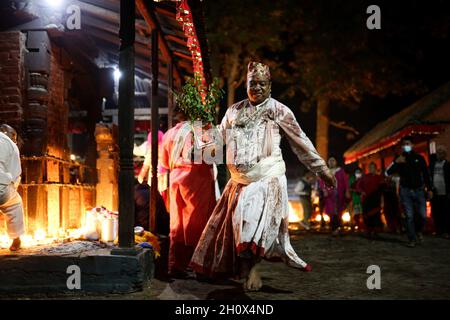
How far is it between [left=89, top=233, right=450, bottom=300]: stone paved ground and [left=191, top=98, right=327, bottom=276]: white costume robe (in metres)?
0.37

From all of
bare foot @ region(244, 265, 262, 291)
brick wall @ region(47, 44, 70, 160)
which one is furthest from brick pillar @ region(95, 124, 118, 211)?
bare foot @ region(244, 265, 262, 291)

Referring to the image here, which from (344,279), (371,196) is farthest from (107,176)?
(371,196)

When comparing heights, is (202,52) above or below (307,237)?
above

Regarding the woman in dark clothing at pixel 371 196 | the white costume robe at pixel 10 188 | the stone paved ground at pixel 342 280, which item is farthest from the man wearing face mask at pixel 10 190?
the woman in dark clothing at pixel 371 196

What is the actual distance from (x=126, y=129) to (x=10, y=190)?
1855mm

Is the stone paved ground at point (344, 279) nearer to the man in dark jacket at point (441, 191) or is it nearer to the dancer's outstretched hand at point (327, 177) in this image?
the dancer's outstretched hand at point (327, 177)

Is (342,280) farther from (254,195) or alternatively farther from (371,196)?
(371,196)

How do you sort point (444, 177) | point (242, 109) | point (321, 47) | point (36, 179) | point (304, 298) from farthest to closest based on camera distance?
1. point (321, 47)
2. point (444, 177)
3. point (36, 179)
4. point (242, 109)
5. point (304, 298)

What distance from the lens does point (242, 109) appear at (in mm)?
5559

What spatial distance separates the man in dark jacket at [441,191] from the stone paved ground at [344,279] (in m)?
2.42

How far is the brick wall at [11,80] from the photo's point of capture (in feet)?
26.3
